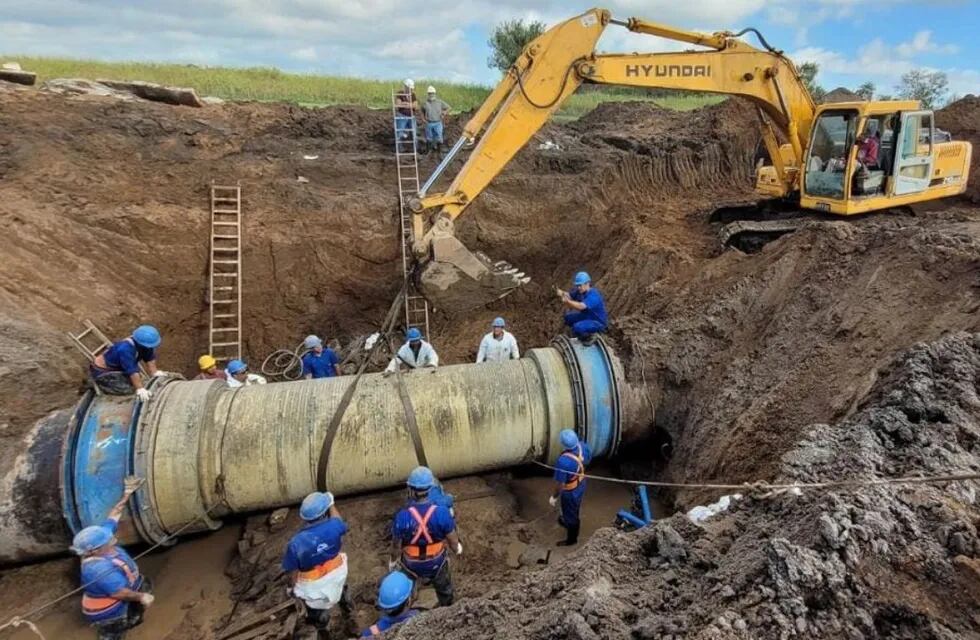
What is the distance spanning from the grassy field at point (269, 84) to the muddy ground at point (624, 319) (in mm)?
10582

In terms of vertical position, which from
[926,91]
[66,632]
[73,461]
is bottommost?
[66,632]

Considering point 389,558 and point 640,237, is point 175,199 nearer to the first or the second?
point 389,558

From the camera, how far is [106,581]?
4.66 m

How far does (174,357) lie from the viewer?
30.6 ft

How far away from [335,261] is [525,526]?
6008 mm

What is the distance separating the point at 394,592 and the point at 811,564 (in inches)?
105

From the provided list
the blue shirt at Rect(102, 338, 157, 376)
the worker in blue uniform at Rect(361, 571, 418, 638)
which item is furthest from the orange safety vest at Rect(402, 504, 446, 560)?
the blue shirt at Rect(102, 338, 157, 376)

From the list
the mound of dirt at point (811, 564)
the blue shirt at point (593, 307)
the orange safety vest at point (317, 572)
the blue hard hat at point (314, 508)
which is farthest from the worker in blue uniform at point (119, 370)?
the blue shirt at point (593, 307)

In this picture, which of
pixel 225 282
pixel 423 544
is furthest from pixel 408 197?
A: pixel 423 544

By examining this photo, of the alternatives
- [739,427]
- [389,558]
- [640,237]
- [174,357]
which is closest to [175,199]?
[174,357]

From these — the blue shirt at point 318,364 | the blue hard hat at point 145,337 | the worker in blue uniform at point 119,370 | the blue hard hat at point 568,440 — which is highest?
the blue hard hat at point 145,337

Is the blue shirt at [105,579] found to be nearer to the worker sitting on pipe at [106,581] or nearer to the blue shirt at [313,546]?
the worker sitting on pipe at [106,581]

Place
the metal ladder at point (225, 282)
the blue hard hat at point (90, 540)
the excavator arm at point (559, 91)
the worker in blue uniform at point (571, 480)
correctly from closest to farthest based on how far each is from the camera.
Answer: the blue hard hat at point (90, 540) → the worker in blue uniform at point (571, 480) → the excavator arm at point (559, 91) → the metal ladder at point (225, 282)

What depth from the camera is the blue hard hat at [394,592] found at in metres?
4.06
